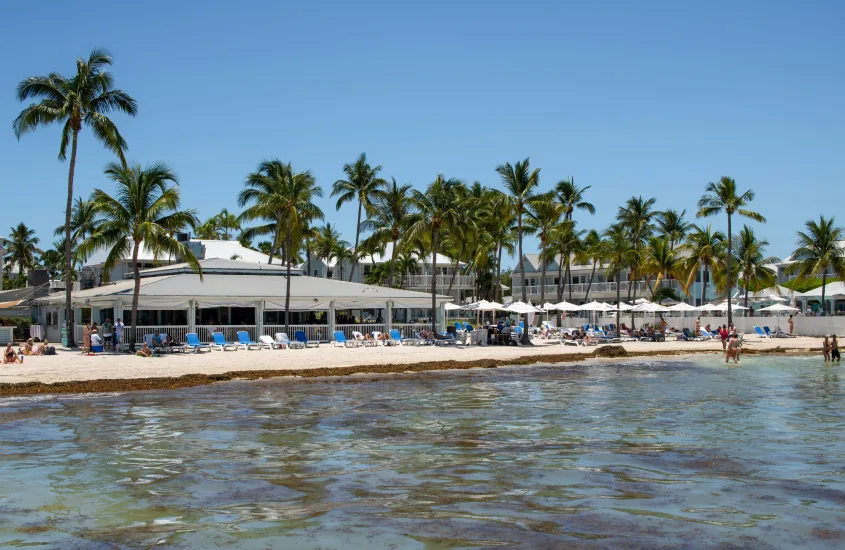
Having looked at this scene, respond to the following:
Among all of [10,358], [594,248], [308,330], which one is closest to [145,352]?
[10,358]

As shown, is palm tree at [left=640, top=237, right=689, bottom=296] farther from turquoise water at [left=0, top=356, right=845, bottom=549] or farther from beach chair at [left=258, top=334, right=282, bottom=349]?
turquoise water at [left=0, top=356, right=845, bottom=549]

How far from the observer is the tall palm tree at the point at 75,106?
103ft

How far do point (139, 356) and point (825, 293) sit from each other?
42997mm

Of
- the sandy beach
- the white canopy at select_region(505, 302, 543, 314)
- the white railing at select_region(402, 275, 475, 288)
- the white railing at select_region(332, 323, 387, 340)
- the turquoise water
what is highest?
the white railing at select_region(402, 275, 475, 288)

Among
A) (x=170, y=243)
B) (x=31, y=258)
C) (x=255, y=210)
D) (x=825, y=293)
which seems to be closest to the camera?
(x=170, y=243)

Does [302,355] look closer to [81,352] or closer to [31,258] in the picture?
[81,352]

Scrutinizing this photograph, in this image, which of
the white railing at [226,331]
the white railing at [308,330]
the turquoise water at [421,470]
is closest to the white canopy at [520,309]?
the white railing at [308,330]

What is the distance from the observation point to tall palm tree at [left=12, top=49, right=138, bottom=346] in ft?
103

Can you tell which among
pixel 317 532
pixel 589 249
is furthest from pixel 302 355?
pixel 589 249

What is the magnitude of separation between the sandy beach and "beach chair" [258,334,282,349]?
912 mm

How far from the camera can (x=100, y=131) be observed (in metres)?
32.7

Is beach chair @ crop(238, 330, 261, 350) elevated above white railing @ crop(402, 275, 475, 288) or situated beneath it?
situated beneath

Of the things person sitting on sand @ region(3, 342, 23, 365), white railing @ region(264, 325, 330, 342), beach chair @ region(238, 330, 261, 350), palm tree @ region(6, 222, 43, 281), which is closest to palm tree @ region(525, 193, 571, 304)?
white railing @ region(264, 325, 330, 342)

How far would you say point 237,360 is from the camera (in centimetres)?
2964
